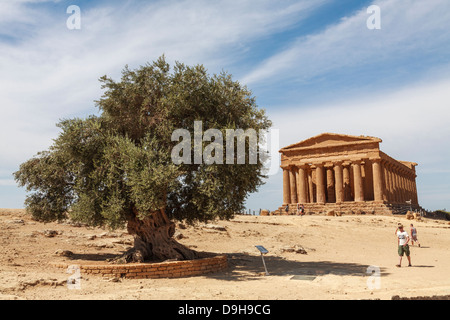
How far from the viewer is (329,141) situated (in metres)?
57.8

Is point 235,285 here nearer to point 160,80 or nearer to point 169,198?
point 169,198

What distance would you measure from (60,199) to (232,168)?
8047 millimetres

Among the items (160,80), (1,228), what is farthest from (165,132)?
(1,228)

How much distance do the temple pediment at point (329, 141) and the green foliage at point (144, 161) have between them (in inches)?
1618

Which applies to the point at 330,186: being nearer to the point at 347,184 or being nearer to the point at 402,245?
the point at 347,184

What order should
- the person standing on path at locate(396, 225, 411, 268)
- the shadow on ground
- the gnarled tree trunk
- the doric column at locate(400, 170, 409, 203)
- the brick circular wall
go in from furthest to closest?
the doric column at locate(400, 170, 409, 203), the person standing on path at locate(396, 225, 411, 268), the gnarled tree trunk, the shadow on ground, the brick circular wall

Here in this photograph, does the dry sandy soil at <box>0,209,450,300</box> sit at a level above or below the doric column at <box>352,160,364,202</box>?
below

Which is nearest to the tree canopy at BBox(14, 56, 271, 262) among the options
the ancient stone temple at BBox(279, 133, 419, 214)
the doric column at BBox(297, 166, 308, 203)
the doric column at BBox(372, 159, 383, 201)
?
the ancient stone temple at BBox(279, 133, 419, 214)

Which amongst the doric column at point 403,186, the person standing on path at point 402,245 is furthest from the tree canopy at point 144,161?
the doric column at point 403,186

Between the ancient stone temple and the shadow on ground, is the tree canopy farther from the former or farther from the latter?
the ancient stone temple

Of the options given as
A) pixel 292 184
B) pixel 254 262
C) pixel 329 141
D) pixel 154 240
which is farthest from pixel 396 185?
pixel 154 240

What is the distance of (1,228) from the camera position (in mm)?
21344

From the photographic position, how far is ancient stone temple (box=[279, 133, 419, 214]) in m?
53.3

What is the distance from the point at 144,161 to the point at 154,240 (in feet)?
12.9
